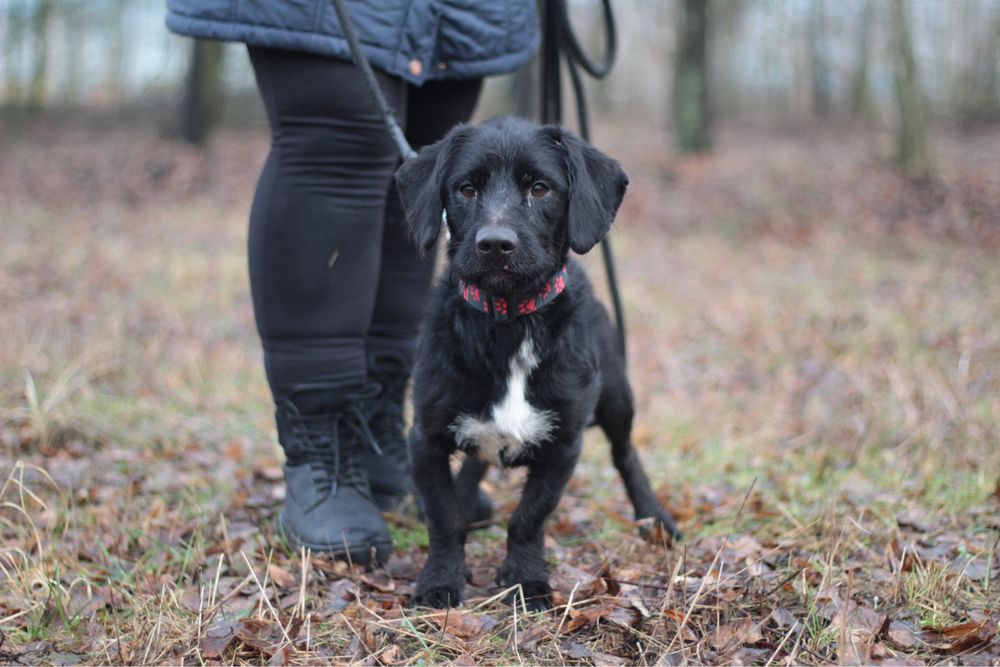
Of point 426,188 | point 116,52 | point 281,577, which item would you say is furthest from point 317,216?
point 116,52

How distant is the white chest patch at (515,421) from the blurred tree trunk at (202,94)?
51.8ft

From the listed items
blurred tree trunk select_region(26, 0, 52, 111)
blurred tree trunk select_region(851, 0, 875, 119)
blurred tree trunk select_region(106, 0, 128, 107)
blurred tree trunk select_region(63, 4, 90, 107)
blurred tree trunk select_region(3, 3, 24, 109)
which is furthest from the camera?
blurred tree trunk select_region(106, 0, 128, 107)

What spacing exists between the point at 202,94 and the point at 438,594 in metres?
16.4

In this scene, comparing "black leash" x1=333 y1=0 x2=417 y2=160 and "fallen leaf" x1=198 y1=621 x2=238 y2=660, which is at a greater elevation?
"black leash" x1=333 y1=0 x2=417 y2=160

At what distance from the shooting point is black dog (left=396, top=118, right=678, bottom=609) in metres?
2.54

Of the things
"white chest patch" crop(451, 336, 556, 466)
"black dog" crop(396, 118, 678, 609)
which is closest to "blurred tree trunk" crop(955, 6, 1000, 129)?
"black dog" crop(396, 118, 678, 609)

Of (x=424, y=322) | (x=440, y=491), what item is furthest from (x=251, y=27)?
(x=440, y=491)

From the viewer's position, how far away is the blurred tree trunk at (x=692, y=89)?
53.9ft

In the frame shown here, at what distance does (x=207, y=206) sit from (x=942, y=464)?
39.4 ft

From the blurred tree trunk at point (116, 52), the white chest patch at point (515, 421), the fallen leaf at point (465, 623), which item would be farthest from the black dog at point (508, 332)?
the blurred tree trunk at point (116, 52)

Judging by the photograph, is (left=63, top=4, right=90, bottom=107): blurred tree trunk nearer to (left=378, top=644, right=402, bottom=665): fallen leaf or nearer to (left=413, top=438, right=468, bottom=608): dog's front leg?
(left=413, top=438, right=468, bottom=608): dog's front leg

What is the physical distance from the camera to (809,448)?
4379 millimetres

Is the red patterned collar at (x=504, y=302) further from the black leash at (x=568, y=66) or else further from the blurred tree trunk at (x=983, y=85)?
the blurred tree trunk at (x=983, y=85)

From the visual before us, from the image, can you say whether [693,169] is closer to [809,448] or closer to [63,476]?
[809,448]
